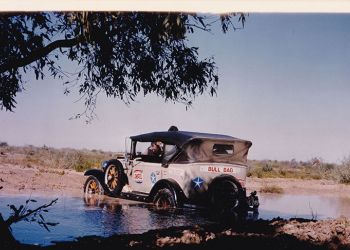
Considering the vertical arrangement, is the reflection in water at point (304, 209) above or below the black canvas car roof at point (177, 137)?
below

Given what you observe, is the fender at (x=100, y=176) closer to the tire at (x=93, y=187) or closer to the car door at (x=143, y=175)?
the tire at (x=93, y=187)

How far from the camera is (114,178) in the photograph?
32.8ft

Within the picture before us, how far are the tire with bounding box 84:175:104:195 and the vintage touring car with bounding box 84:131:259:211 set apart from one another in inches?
22.3

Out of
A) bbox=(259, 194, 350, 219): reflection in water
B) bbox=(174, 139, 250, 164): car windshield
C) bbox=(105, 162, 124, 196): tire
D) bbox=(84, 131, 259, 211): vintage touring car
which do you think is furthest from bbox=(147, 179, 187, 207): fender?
bbox=(259, 194, 350, 219): reflection in water

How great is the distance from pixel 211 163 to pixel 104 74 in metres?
3.07

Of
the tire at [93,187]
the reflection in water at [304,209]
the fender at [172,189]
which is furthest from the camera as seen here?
the reflection in water at [304,209]

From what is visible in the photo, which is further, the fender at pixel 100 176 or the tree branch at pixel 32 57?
the fender at pixel 100 176

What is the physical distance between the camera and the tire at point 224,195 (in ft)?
28.6

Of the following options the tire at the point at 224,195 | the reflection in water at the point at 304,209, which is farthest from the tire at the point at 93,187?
the reflection in water at the point at 304,209

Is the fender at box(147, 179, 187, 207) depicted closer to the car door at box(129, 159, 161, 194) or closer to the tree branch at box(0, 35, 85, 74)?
the car door at box(129, 159, 161, 194)

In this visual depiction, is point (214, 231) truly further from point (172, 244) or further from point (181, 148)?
point (181, 148)

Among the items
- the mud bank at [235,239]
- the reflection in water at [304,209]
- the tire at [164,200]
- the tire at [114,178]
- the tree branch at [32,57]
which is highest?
the tree branch at [32,57]

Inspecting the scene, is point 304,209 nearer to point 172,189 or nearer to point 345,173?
point 172,189

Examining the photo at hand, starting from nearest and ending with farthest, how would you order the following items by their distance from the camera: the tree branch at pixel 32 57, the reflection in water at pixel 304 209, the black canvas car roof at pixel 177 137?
the tree branch at pixel 32 57, the black canvas car roof at pixel 177 137, the reflection in water at pixel 304 209
